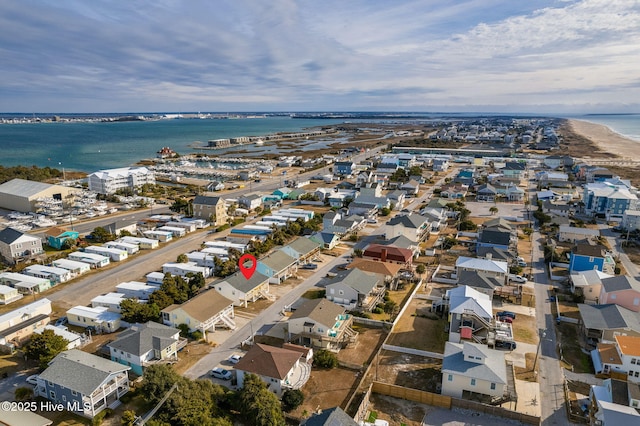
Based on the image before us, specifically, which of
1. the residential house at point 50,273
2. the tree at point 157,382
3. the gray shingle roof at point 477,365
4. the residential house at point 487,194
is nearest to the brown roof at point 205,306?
the tree at point 157,382

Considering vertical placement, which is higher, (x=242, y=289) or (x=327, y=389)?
(x=242, y=289)

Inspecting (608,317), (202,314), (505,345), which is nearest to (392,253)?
(505,345)

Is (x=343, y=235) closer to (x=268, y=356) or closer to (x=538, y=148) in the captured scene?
(x=268, y=356)

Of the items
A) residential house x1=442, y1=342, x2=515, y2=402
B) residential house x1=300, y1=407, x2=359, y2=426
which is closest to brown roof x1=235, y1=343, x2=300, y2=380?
residential house x1=300, y1=407, x2=359, y2=426

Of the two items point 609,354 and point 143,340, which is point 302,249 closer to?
point 143,340

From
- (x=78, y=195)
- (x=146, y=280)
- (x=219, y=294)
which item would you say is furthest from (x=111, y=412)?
(x=78, y=195)

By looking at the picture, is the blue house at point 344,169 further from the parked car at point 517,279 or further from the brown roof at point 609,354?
the brown roof at point 609,354

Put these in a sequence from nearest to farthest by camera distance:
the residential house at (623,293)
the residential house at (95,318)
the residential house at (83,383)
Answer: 1. the residential house at (83,383)
2. the residential house at (95,318)
3. the residential house at (623,293)
